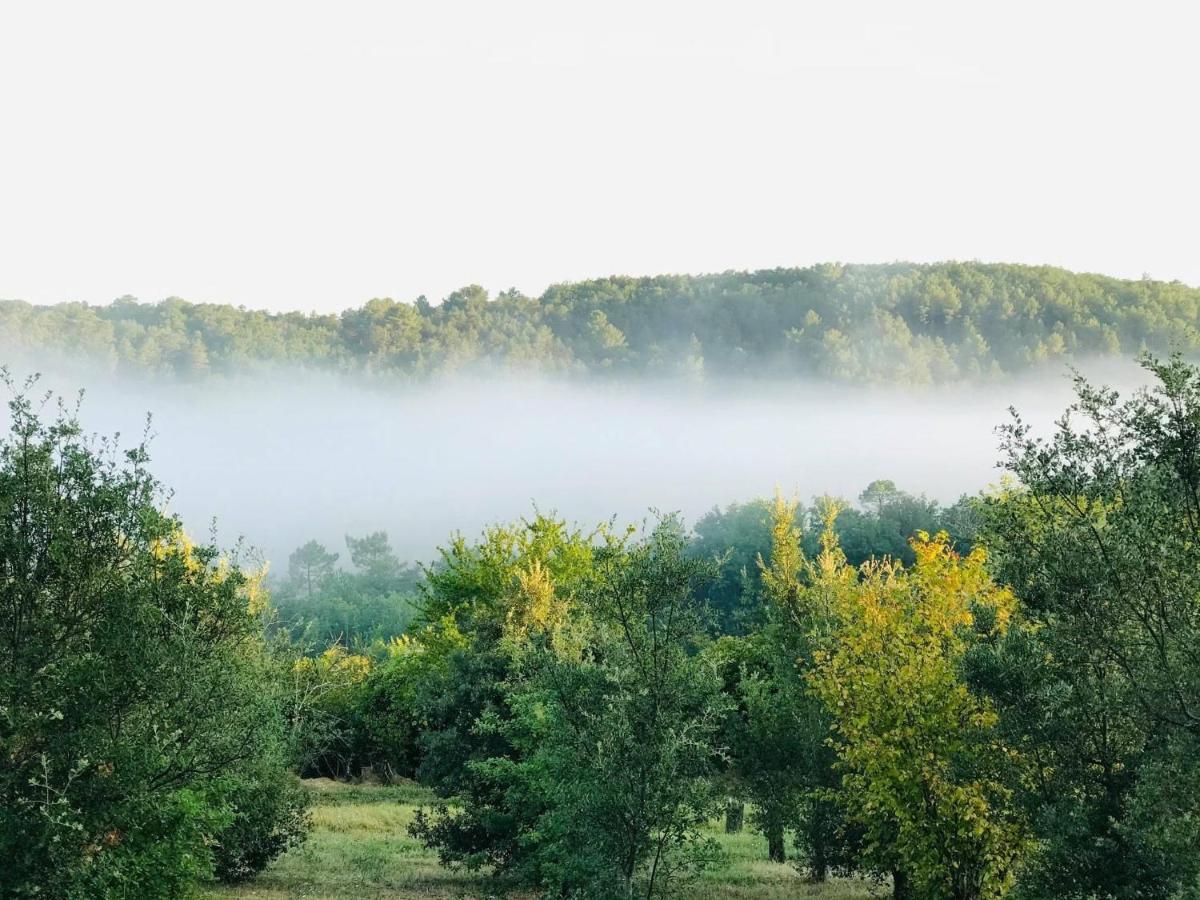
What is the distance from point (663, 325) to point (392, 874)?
16944 centimetres

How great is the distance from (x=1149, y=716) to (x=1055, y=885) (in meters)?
4.40

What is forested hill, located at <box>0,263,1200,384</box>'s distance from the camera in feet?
512

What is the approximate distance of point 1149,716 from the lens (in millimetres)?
16625

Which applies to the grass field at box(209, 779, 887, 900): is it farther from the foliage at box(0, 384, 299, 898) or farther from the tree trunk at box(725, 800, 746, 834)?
the foliage at box(0, 384, 299, 898)

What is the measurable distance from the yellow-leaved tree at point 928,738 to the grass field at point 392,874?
18.1ft

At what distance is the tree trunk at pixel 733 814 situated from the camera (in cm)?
2183

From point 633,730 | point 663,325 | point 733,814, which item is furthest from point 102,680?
point 663,325

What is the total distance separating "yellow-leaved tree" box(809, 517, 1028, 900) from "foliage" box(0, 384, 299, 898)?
15.2 m

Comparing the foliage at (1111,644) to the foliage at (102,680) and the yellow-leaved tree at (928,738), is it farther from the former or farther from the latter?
the foliage at (102,680)

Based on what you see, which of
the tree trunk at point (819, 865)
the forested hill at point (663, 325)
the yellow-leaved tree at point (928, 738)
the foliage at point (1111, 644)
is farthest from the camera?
the forested hill at point (663, 325)

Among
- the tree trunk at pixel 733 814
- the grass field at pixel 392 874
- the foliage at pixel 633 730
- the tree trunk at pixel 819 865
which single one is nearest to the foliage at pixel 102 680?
the foliage at pixel 633 730

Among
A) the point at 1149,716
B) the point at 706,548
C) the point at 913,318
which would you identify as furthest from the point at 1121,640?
the point at 913,318

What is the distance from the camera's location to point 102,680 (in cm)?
1839

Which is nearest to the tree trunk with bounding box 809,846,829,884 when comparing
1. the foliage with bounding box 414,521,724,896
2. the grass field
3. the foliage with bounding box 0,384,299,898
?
the grass field
